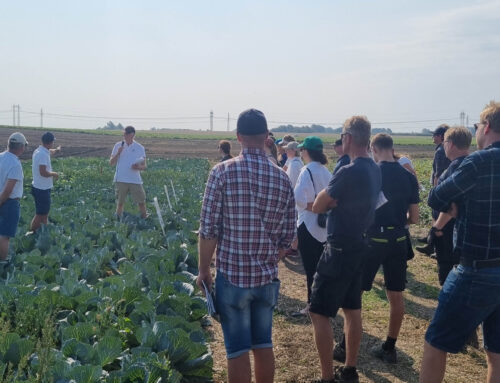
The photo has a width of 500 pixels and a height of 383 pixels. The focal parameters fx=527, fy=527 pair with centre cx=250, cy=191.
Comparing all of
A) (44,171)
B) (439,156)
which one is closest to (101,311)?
(44,171)

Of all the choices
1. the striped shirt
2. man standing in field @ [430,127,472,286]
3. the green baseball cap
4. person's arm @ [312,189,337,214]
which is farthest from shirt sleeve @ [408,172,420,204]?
the striped shirt

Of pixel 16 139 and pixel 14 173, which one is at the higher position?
pixel 16 139

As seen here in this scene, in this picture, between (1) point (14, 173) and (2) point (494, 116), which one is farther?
(1) point (14, 173)

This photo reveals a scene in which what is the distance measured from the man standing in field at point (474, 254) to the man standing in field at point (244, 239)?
1.04 m

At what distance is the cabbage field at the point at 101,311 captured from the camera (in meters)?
3.62

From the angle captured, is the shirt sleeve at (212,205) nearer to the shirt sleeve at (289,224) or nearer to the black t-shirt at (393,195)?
the shirt sleeve at (289,224)

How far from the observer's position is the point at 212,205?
3.27 metres

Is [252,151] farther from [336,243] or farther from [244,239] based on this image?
[336,243]

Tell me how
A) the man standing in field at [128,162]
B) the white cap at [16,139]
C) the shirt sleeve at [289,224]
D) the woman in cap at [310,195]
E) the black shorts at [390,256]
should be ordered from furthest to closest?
the man standing in field at [128,162]
the white cap at [16,139]
the woman in cap at [310,195]
the black shorts at [390,256]
the shirt sleeve at [289,224]

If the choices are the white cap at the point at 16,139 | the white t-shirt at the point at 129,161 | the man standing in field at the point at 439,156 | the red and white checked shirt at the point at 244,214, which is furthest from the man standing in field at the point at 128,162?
the red and white checked shirt at the point at 244,214

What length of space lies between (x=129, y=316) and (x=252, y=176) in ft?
7.49

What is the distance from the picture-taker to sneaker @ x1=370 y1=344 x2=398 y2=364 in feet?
15.9

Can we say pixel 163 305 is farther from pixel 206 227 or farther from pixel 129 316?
pixel 206 227

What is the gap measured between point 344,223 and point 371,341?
193 cm
